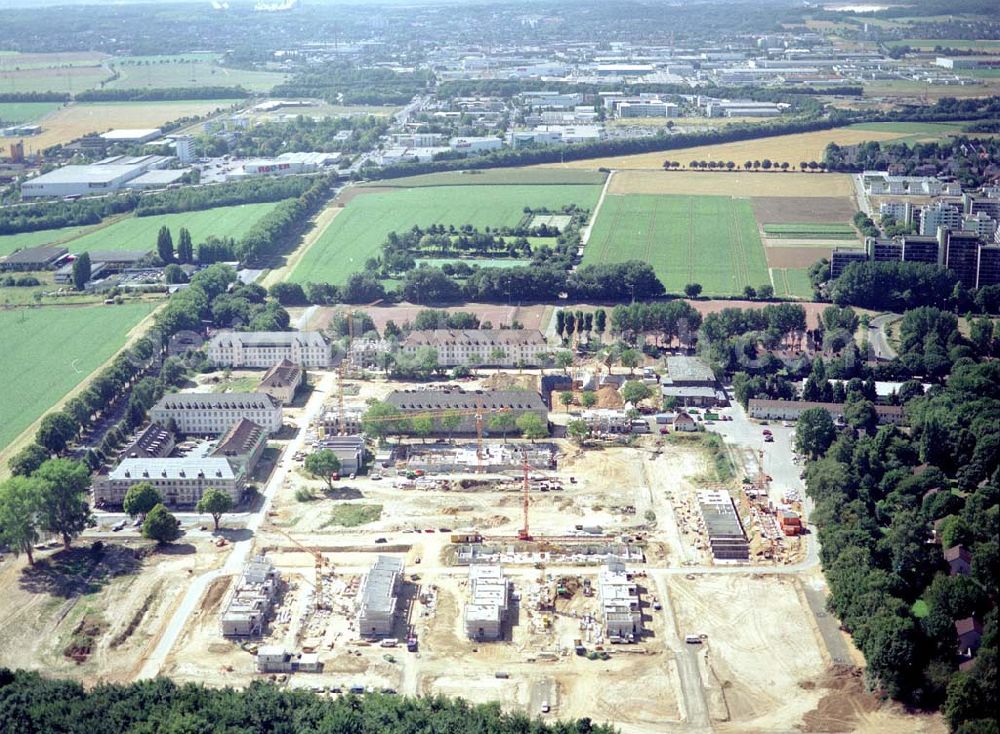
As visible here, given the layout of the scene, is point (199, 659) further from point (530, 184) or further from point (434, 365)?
point (530, 184)

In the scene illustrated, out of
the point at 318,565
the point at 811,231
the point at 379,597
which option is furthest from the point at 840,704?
the point at 811,231

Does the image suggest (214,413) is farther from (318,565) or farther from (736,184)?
(736,184)

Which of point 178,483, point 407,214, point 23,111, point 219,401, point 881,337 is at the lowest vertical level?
point 881,337

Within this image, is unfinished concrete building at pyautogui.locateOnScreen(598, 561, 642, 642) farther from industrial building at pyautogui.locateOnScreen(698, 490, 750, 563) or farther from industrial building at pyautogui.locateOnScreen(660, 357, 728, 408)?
industrial building at pyautogui.locateOnScreen(660, 357, 728, 408)

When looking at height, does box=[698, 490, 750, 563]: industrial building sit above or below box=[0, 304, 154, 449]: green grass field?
below

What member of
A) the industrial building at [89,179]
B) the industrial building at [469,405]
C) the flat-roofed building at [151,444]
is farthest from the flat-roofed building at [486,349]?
the industrial building at [89,179]

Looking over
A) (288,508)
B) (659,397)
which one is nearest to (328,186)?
(659,397)

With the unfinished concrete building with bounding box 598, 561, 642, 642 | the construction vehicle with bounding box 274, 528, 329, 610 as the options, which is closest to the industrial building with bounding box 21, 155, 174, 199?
the construction vehicle with bounding box 274, 528, 329, 610
